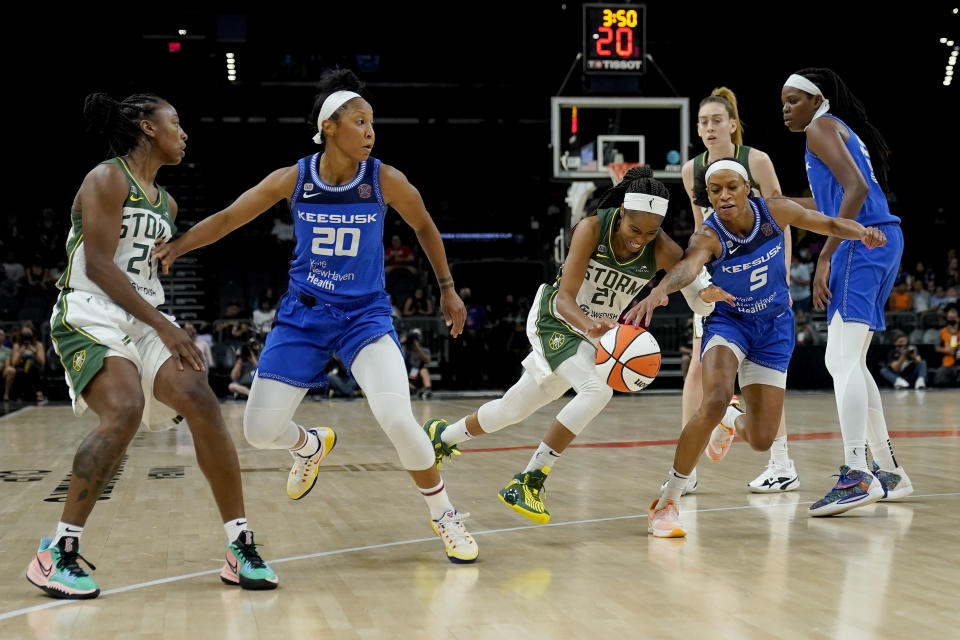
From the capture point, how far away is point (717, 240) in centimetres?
482

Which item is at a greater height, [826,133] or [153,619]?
[826,133]

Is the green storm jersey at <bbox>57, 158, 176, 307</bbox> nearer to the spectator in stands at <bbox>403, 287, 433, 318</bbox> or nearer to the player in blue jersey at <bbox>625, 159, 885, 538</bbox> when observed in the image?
the player in blue jersey at <bbox>625, 159, 885, 538</bbox>

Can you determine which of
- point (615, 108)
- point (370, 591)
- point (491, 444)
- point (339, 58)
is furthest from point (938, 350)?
point (370, 591)

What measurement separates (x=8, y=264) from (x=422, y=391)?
7.70 m

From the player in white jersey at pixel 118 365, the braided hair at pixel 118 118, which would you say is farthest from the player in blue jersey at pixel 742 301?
the braided hair at pixel 118 118

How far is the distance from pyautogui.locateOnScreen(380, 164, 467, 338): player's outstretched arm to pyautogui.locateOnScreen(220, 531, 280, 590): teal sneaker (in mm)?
1147

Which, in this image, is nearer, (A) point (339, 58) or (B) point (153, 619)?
(B) point (153, 619)

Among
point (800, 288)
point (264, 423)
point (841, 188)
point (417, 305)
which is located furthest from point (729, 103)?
point (800, 288)

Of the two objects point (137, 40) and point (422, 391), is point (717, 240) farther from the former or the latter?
point (137, 40)

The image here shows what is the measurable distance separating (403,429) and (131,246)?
119cm

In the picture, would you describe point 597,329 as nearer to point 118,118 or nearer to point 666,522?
point 666,522

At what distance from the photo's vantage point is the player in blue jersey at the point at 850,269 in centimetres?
493

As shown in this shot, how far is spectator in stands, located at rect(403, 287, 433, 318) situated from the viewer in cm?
1750

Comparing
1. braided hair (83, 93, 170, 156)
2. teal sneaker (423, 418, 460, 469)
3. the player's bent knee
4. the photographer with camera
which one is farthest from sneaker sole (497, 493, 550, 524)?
the photographer with camera
